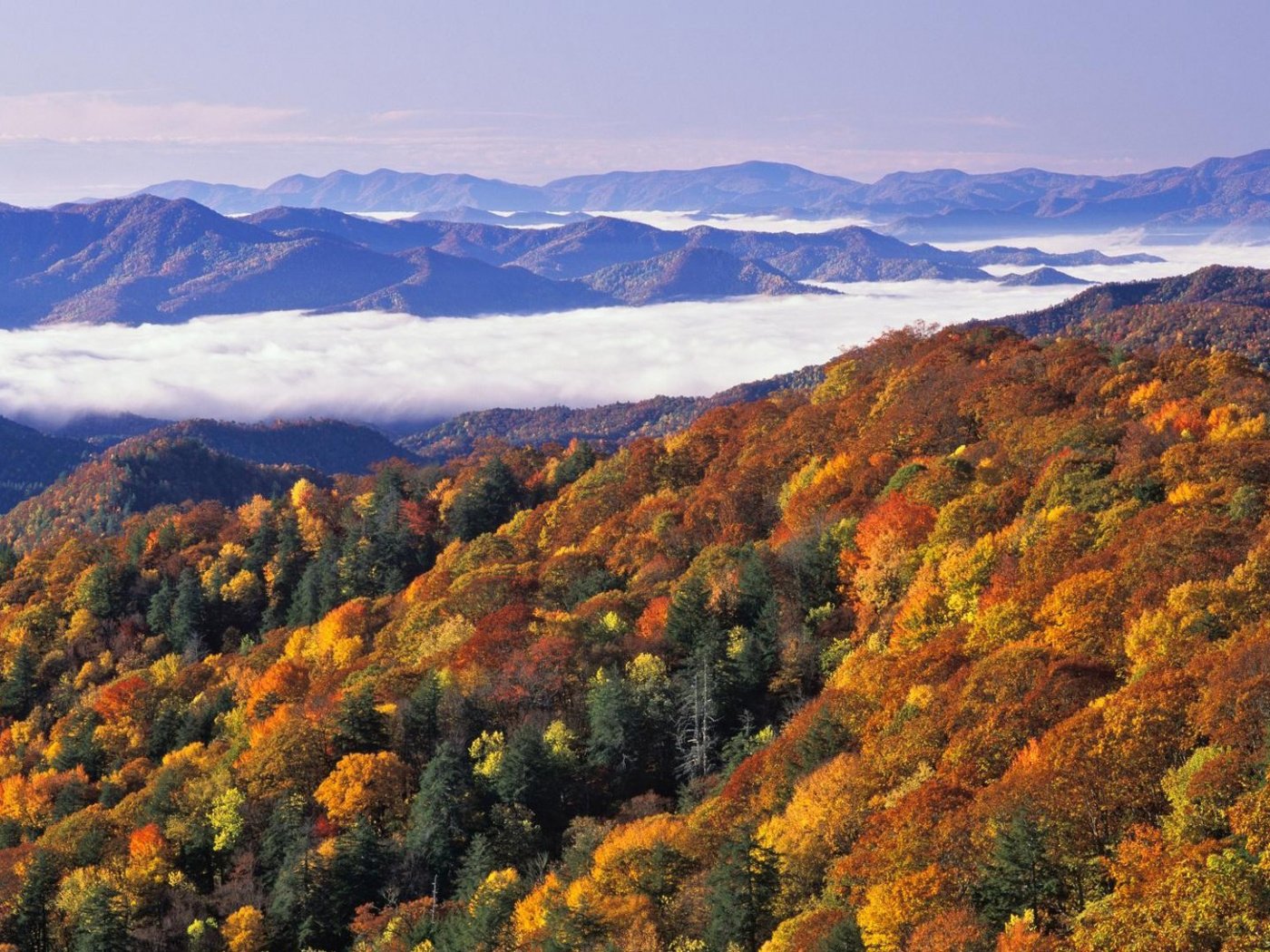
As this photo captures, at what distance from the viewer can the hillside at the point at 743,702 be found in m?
42.3

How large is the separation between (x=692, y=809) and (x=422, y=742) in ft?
59.6

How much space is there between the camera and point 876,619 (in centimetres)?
6988

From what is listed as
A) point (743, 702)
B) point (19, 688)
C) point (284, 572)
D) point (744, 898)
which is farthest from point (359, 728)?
Result: point (284, 572)

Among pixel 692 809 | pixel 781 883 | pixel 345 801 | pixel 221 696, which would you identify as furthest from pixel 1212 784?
pixel 221 696

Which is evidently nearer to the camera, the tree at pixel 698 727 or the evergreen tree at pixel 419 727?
the tree at pixel 698 727

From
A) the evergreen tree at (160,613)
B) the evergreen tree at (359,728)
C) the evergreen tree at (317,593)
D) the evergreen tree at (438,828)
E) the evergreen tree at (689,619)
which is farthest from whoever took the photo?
the evergreen tree at (160,613)

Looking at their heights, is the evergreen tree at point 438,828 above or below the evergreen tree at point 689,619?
below

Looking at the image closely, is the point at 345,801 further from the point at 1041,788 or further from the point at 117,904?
the point at 1041,788

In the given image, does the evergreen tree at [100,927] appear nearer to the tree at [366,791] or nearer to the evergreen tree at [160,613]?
the tree at [366,791]

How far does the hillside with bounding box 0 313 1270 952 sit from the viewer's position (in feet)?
139

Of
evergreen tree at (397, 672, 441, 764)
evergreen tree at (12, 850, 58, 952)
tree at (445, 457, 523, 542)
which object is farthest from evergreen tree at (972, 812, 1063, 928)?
tree at (445, 457, 523, 542)

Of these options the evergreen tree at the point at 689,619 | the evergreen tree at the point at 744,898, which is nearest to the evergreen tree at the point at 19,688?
the evergreen tree at the point at 689,619

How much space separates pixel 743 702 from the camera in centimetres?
6850

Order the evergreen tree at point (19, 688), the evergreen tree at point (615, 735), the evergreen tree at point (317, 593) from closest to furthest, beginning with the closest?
the evergreen tree at point (615, 735) < the evergreen tree at point (19, 688) < the evergreen tree at point (317, 593)
